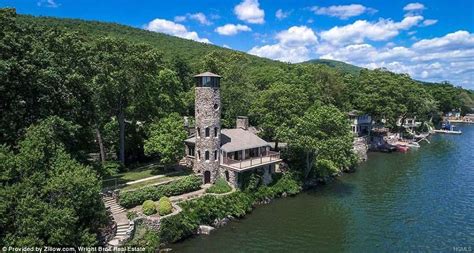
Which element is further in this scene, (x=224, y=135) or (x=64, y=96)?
(x=224, y=135)

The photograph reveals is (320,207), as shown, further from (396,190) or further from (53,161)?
(53,161)

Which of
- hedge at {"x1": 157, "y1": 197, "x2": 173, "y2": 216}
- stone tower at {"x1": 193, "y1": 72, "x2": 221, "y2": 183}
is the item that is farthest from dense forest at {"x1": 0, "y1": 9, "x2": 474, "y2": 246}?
hedge at {"x1": 157, "y1": 197, "x2": 173, "y2": 216}

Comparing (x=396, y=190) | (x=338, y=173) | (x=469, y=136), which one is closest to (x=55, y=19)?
(x=338, y=173)

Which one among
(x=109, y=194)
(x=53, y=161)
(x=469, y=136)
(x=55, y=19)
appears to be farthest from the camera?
(x=55, y=19)

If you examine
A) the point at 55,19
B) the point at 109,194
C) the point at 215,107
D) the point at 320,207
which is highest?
the point at 55,19

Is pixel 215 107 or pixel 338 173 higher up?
pixel 215 107

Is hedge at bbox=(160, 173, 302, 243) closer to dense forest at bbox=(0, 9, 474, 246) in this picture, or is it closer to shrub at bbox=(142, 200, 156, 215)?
shrub at bbox=(142, 200, 156, 215)

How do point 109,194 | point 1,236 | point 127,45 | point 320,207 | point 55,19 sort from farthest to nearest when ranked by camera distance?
point 55,19
point 127,45
point 320,207
point 109,194
point 1,236
